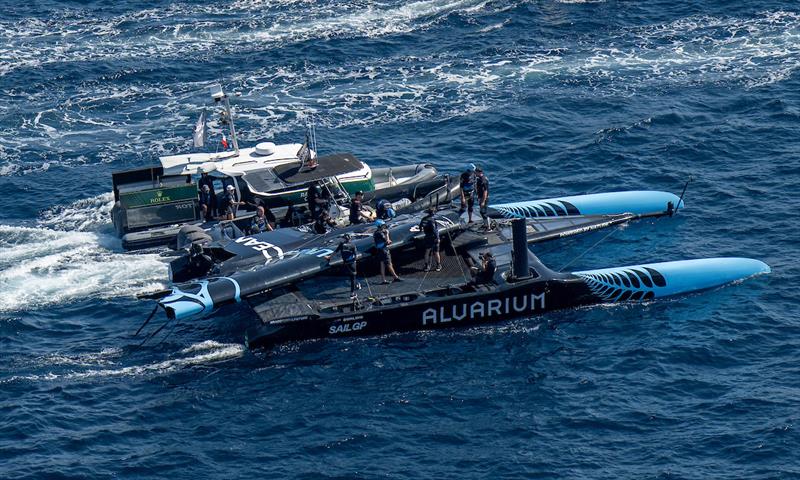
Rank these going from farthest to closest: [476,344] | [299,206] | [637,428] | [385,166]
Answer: [385,166]
[299,206]
[476,344]
[637,428]

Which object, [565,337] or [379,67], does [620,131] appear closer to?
[379,67]

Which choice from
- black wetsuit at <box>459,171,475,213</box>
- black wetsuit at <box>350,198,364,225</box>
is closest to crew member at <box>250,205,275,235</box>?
black wetsuit at <box>350,198,364,225</box>

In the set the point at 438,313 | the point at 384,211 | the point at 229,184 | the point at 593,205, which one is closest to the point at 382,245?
the point at 438,313

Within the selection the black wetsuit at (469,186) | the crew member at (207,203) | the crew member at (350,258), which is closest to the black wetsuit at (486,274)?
the crew member at (350,258)

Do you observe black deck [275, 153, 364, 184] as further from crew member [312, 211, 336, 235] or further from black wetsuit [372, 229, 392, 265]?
black wetsuit [372, 229, 392, 265]

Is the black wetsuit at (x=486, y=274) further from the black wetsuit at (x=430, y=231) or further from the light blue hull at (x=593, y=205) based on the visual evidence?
the light blue hull at (x=593, y=205)

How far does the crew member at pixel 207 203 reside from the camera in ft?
152

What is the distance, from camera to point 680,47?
64.8 m

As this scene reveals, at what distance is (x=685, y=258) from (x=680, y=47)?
2330 cm

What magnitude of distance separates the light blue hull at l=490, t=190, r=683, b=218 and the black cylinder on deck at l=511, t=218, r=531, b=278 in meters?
7.62

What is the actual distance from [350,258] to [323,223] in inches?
185

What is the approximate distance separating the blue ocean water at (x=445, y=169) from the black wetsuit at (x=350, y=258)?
8.50 feet

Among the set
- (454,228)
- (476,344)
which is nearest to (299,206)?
(454,228)

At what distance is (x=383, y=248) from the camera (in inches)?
1604
